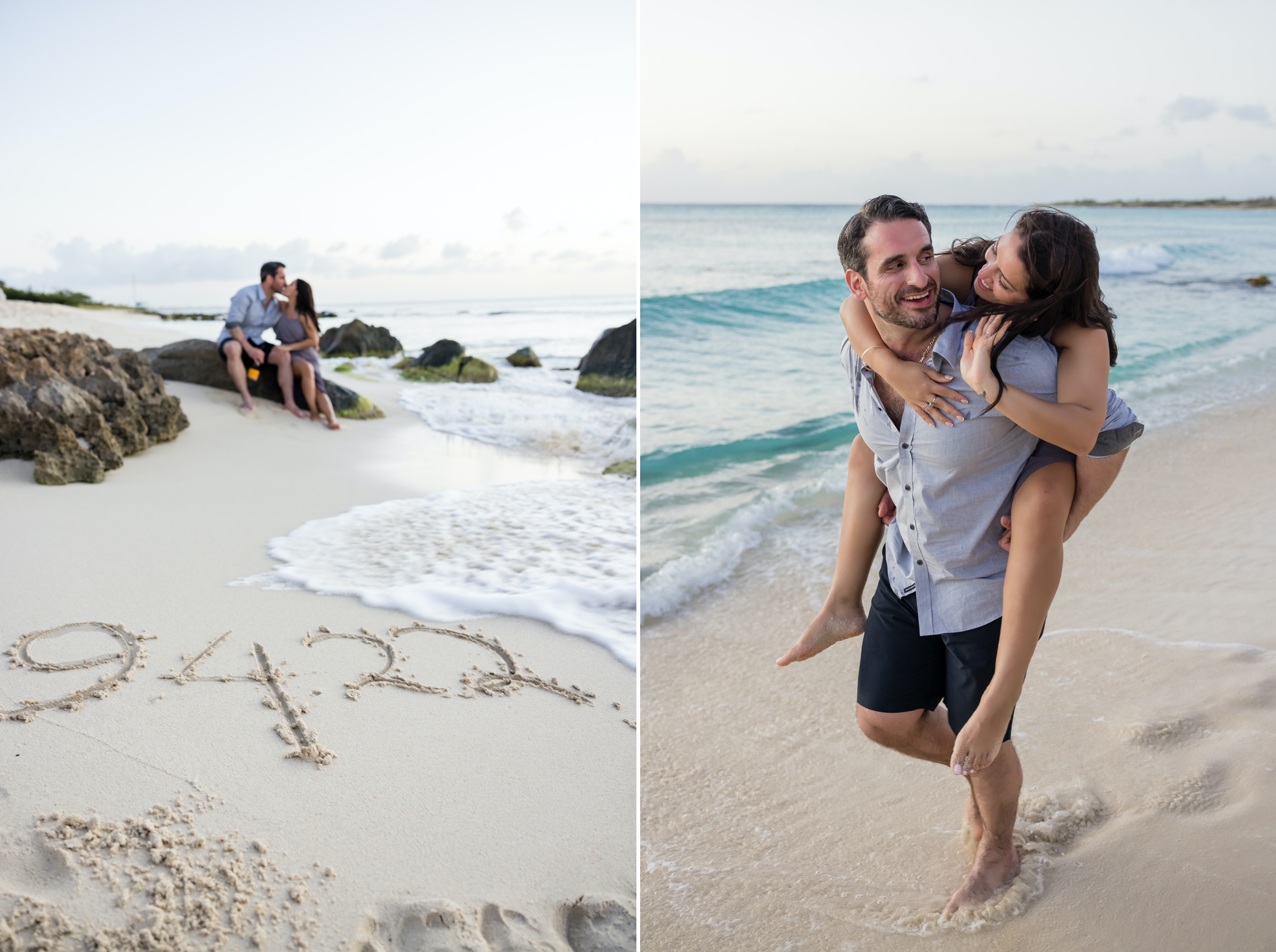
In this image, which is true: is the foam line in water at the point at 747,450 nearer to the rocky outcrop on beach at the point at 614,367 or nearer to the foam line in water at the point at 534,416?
the foam line in water at the point at 534,416

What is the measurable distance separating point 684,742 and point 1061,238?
6.89 ft

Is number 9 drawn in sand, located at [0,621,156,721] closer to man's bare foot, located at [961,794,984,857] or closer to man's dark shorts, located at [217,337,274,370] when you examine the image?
man's bare foot, located at [961,794,984,857]

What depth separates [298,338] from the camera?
8.34 metres

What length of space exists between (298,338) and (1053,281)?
7804 mm

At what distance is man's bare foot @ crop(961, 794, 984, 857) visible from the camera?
2.35m

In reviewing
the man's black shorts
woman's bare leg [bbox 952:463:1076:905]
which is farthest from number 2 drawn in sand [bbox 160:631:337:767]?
woman's bare leg [bbox 952:463:1076:905]

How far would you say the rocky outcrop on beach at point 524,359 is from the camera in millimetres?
14016

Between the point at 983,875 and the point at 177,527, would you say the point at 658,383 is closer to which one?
the point at 177,527

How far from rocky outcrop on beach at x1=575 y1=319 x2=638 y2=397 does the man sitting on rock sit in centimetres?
418

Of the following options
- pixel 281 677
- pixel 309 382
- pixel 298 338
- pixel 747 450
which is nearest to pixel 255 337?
pixel 298 338

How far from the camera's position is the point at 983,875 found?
2221mm

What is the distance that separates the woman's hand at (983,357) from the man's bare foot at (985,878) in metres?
1.23

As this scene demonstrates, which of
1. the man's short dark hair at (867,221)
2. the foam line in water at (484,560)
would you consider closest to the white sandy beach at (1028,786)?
the foam line in water at (484,560)

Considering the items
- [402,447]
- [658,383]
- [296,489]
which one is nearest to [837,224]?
[658,383]
